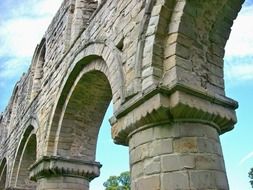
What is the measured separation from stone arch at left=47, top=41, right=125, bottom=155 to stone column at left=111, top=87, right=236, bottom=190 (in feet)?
2.57

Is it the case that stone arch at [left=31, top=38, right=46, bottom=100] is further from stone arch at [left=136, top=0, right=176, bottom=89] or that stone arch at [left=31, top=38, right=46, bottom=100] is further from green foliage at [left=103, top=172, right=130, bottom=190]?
green foliage at [left=103, top=172, right=130, bottom=190]

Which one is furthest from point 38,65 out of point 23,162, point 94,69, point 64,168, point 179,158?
point 179,158

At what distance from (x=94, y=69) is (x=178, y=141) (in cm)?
310

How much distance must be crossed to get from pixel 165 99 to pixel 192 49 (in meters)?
0.77

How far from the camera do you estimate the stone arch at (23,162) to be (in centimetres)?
972

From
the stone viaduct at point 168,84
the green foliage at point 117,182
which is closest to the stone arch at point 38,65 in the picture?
the stone viaduct at point 168,84

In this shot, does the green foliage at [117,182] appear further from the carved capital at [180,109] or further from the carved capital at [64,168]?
the carved capital at [180,109]

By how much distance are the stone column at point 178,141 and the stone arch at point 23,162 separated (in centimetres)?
697

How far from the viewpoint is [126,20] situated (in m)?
4.69

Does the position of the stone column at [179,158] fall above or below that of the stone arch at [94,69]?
below

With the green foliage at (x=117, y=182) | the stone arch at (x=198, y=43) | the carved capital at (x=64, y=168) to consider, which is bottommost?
the carved capital at (x=64, y=168)

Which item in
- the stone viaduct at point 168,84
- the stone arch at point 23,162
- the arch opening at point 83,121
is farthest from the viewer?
the stone arch at point 23,162

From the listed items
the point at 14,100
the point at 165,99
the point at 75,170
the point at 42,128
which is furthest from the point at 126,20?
the point at 14,100

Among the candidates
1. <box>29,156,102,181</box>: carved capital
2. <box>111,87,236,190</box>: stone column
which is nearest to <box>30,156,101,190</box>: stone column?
<box>29,156,102,181</box>: carved capital
